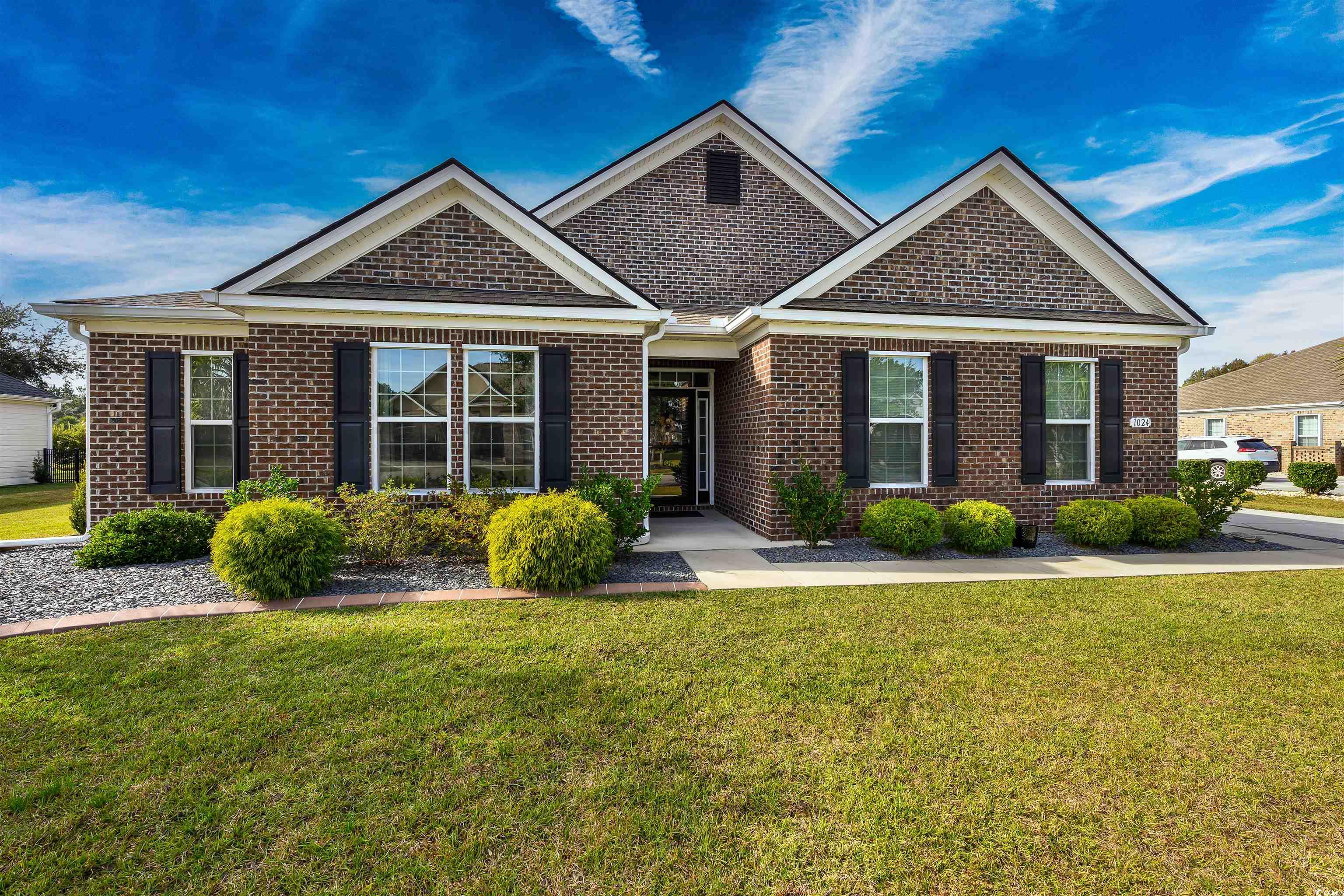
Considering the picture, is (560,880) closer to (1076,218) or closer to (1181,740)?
(1181,740)

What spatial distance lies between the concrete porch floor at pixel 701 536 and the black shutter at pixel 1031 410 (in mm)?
4280

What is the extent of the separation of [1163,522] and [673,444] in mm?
8283

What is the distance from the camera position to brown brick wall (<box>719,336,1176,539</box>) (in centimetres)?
884

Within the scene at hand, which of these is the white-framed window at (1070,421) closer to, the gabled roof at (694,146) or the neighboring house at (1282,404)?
the gabled roof at (694,146)

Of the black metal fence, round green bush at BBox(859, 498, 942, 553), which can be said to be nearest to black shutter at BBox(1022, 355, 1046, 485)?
round green bush at BBox(859, 498, 942, 553)

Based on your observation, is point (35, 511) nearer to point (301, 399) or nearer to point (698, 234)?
point (301, 399)

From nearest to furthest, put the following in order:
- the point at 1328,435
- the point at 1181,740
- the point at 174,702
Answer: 1. the point at 1181,740
2. the point at 174,702
3. the point at 1328,435

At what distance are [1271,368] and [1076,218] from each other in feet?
110

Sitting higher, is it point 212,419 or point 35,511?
point 212,419

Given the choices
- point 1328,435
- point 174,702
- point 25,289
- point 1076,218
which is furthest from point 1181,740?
point 25,289

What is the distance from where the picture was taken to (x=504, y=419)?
331 inches

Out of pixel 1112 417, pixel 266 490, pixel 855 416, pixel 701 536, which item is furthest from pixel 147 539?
pixel 1112 417

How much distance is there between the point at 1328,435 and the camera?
25.1 m

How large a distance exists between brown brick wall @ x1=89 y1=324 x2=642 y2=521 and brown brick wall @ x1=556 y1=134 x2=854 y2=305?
4.70 meters
